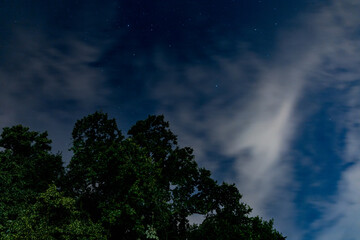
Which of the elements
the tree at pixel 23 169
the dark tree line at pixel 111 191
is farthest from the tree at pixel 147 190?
the tree at pixel 23 169

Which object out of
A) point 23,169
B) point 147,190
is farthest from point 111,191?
point 23,169

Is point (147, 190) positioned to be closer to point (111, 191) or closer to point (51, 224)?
A: point (111, 191)

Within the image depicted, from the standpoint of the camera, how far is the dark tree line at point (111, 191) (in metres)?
24.4

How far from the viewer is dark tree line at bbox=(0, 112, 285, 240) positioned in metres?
24.4

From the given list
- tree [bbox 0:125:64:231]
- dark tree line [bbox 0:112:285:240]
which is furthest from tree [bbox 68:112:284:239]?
tree [bbox 0:125:64:231]

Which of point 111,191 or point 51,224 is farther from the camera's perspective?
point 111,191

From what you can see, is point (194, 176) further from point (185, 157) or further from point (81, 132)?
point (81, 132)

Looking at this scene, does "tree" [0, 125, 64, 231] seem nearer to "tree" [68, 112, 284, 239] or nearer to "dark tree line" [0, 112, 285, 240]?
"dark tree line" [0, 112, 285, 240]

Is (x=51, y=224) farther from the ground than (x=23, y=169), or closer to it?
closer to it

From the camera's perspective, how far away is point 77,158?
31.0 m

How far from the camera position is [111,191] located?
3050 centimetres

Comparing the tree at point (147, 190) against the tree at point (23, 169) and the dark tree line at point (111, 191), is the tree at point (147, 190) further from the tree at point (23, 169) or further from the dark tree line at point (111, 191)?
the tree at point (23, 169)

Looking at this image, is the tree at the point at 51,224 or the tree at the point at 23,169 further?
the tree at the point at 23,169

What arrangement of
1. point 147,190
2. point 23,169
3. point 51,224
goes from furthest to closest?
point 23,169 → point 147,190 → point 51,224
